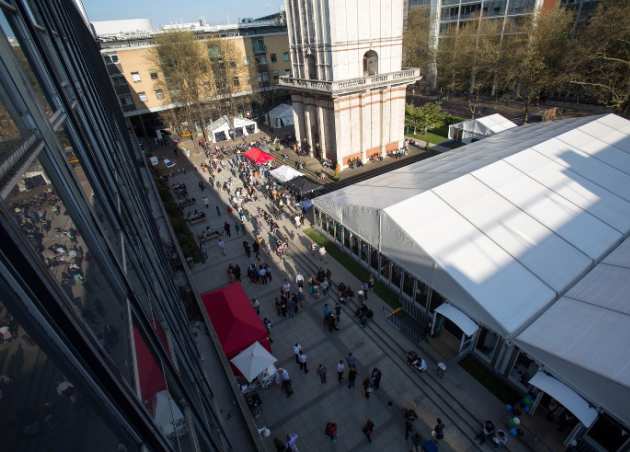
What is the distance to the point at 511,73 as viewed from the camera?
38.0 meters

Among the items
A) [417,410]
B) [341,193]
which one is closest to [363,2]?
[341,193]

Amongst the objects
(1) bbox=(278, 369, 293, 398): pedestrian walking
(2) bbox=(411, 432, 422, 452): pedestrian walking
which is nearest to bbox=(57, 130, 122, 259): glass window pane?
(1) bbox=(278, 369, 293, 398): pedestrian walking

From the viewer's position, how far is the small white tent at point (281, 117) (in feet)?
146

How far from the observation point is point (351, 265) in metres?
19.1

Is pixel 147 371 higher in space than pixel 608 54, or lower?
higher

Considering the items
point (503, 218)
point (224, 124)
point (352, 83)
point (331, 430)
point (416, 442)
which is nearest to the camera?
point (416, 442)

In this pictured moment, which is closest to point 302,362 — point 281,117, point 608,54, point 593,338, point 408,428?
point 408,428

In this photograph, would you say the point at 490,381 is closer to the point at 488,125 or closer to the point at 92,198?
the point at 92,198

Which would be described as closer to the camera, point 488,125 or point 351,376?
point 351,376

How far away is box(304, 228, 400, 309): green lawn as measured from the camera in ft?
55.2

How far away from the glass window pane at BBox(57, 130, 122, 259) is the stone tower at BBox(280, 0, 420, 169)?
83.0ft

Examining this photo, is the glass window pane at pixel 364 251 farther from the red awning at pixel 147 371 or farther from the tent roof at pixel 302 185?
the red awning at pixel 147 371

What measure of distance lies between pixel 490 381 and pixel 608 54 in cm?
3467

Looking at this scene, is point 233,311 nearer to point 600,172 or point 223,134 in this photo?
point 600,172
